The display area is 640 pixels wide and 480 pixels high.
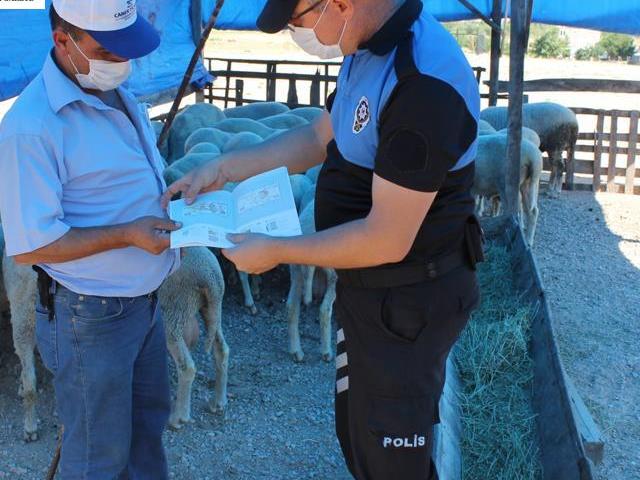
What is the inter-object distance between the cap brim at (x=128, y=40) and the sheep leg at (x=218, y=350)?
227 cm

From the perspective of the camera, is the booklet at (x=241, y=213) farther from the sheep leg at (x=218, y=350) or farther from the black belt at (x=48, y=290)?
the sheep leg at (x=218, y=350)

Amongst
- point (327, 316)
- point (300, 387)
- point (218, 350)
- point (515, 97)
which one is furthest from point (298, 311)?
point (515, 97)

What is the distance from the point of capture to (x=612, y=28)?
12062 millimetres

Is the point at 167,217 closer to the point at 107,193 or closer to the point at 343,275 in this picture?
the point at 107,193

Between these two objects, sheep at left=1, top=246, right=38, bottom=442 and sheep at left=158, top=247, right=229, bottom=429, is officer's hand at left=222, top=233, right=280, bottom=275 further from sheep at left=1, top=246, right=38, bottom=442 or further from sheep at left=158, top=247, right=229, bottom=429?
sheep at left=1, top=246, right=38, bottom=442

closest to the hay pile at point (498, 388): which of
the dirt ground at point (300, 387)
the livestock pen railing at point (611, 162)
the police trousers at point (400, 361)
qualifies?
the dirt ground at point (300, 387)

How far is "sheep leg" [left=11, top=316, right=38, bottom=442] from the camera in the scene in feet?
14.3

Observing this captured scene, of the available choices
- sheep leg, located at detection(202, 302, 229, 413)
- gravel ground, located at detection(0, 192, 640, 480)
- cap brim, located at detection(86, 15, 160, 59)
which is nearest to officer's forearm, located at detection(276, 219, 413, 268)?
cap brim, located at detection(86, 15, 160, 59)

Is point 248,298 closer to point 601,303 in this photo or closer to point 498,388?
point 498,388

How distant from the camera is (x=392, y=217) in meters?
2.04

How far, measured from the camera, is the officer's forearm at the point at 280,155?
2.83 m

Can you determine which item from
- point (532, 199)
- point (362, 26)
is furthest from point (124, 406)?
point (532, 199)

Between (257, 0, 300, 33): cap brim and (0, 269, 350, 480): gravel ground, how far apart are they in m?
2.78

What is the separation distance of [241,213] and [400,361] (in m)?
0.78
